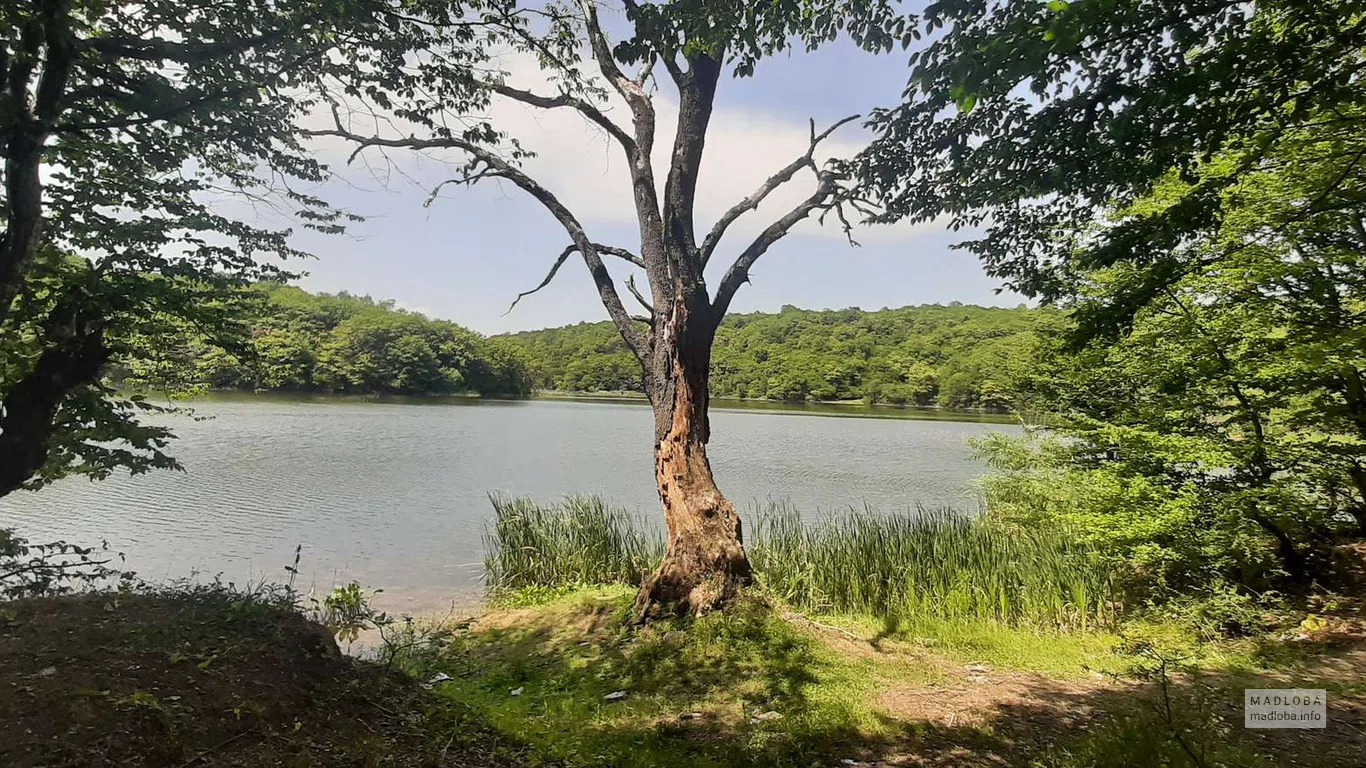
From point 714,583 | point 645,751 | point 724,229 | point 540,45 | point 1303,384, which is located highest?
point 540,45

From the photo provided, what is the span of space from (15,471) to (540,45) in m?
5.56

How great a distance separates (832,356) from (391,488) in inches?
2332

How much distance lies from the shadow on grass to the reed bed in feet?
4.21

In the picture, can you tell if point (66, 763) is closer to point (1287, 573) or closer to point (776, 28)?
point (776, 28)

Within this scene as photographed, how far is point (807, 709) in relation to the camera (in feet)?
13.8

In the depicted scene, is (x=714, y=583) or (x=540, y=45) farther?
(x=540, y=45)

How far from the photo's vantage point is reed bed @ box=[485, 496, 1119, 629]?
6809 mm

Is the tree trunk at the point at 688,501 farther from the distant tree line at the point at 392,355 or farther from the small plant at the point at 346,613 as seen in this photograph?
the distant tree line at the point at 392,355

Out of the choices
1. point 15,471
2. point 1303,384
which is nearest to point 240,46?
point 15,471

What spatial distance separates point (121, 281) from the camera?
407cm

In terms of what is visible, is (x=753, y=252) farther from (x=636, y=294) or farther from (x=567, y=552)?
(x=567, y=552)

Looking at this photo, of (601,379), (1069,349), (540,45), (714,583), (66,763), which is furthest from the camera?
(601,379)

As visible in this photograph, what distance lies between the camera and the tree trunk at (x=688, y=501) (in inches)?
227

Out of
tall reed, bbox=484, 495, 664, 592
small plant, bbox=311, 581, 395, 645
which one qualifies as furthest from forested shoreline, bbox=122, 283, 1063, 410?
small plant, bbox=311, 581, 395, 645
